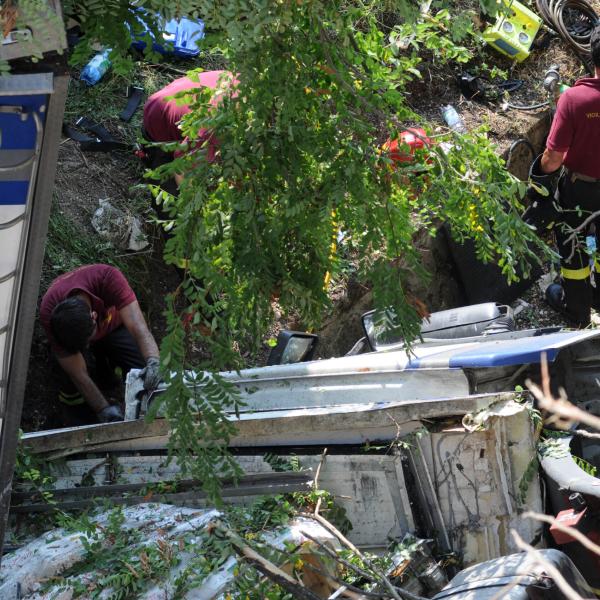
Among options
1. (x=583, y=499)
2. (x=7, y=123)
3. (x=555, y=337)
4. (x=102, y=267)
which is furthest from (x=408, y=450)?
(x=102, y=267)

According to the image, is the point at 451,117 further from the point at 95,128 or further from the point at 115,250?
the point at 115,250

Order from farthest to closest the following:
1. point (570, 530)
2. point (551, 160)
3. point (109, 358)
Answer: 1. point (551, 160)
2. point (109, 358)
3. point (570, 530)

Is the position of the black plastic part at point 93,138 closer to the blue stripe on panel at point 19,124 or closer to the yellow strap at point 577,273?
the yellow strap at point 577,273

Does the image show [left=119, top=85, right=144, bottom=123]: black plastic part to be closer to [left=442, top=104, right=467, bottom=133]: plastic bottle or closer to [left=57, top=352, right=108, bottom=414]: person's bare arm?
[left=57, top=352, right=108, bottom=414]: person's bare arm

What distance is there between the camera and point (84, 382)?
5723 millimetres

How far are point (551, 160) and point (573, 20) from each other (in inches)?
152

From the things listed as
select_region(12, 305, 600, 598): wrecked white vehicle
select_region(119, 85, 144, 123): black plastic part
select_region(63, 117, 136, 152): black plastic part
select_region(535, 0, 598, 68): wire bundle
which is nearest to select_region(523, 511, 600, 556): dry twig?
select_region(12, 305, 600, 598): wrecked white vehicle

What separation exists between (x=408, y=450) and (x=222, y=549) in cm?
82

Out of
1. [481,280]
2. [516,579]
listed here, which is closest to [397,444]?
[516,579]

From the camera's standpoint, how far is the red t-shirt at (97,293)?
5.64 meters

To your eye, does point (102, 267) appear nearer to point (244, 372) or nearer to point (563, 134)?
point (244, 372)

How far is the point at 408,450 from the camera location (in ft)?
12.0

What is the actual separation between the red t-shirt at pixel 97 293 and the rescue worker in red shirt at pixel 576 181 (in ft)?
8.92

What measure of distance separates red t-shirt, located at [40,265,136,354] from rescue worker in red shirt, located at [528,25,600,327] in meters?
2.72
